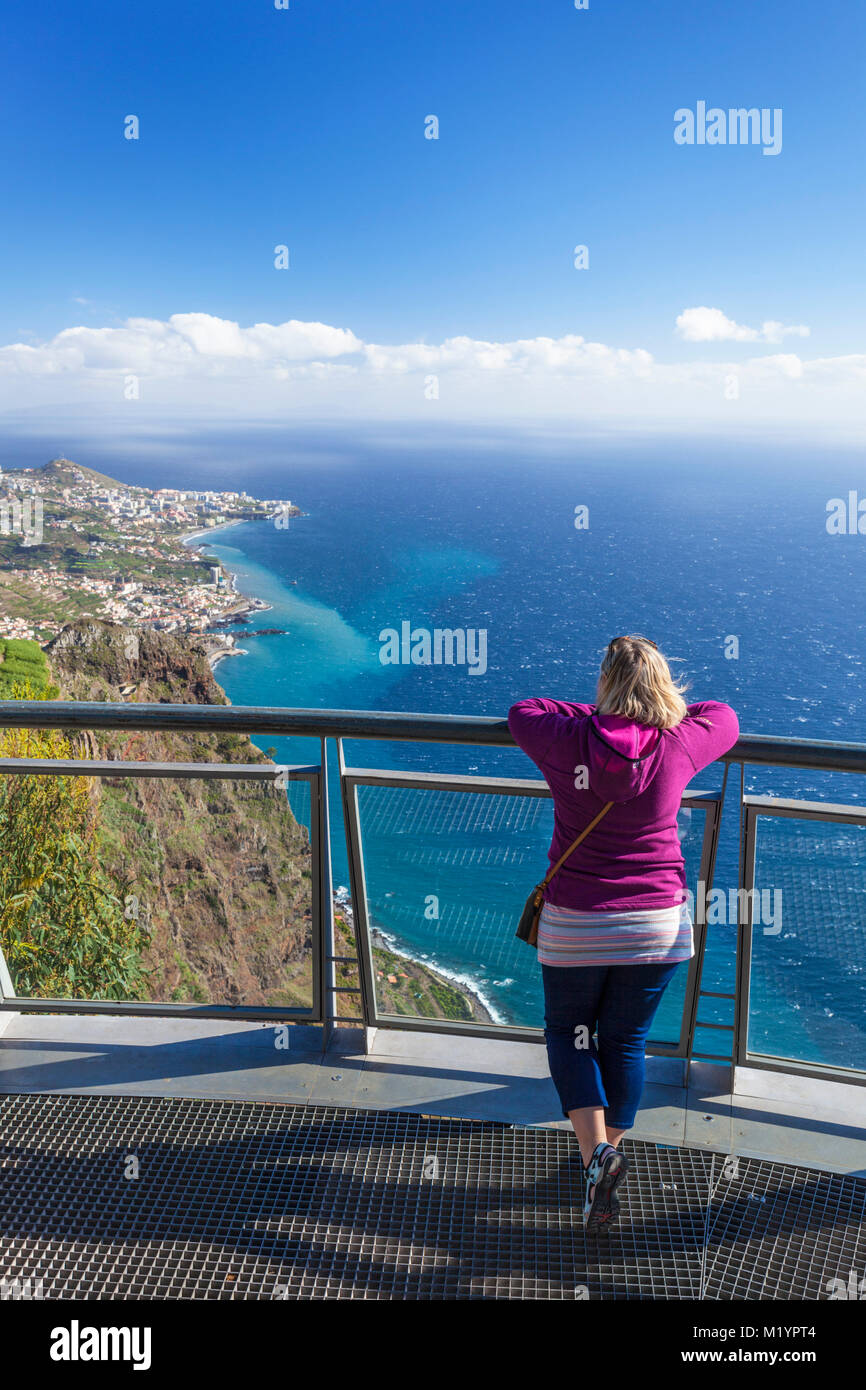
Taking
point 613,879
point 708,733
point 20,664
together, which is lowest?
point 20,664

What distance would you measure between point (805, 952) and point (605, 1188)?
3.21 ft

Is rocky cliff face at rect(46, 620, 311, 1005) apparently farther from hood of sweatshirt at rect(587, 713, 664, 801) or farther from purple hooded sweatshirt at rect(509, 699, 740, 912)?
hood of sweatshirt at rect(587, 713, 664, 801)

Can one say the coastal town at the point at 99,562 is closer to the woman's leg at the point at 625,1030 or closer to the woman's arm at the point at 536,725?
the woman's arm at the point at 536,725

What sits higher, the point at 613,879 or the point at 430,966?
the point at 613,879

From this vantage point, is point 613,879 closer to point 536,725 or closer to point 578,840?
point 578,840

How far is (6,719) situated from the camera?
2883 mm

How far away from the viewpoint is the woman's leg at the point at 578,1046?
2342 mm

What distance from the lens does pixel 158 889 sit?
3.24 metres

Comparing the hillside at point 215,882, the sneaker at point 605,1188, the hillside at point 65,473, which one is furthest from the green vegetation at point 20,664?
the sneaker at point 605,1188

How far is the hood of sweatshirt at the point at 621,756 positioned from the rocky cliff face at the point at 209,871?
3.85 ft

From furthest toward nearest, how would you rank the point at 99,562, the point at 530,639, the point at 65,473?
the point at 530,639
the point at 65,473
the point at 99,562

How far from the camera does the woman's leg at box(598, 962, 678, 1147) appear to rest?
2.33m

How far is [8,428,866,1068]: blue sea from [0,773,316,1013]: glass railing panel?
0.24 m

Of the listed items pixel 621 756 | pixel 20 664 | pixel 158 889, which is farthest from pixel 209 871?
pixel 20 664
